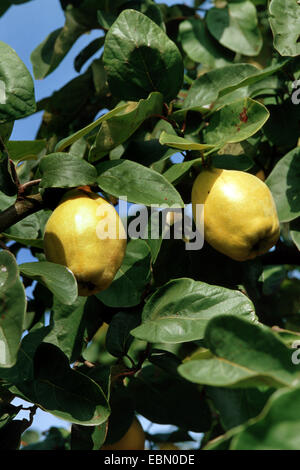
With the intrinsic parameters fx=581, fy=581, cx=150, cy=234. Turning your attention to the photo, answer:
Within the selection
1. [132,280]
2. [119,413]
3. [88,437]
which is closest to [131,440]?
[119,413]

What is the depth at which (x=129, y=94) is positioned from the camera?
3.84ft

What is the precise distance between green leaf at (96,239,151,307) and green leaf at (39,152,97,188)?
0.23 metres

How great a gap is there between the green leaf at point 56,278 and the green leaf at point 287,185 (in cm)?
49

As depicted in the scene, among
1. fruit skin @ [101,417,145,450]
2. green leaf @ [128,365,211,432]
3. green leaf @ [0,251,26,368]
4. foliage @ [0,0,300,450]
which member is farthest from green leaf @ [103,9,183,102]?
fruit skin @ [101,417,145,450]

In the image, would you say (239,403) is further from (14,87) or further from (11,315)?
(14,87)

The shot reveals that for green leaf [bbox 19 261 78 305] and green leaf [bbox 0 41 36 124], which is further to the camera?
green leaf [bbox 0 41 36 124]

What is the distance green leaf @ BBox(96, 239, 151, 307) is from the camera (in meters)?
1.13

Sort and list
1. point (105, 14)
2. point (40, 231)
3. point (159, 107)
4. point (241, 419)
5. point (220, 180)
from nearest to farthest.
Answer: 1. point (241, 419)
2. point (220, 180)
3. point (159, 107)
4. point (40, 231)
5. point (105, 14)

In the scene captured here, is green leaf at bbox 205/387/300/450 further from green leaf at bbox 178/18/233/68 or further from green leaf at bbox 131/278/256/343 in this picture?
green leaf at bbox 178/18/233/68

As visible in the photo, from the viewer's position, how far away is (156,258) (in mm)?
1227

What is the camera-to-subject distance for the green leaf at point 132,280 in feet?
3.72

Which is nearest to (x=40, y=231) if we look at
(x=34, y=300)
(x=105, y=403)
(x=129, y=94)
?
(x=34, y=300)

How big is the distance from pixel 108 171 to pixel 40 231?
14.7 inches

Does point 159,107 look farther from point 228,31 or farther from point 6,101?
point 228,31
